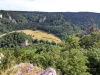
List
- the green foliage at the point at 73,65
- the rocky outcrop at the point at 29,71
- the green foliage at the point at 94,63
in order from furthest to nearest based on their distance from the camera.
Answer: the green foliage at the point at 94,63 → the green foliage at the point at 73,65 → the rocky outcrop at the point at 29,71

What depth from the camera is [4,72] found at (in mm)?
12484

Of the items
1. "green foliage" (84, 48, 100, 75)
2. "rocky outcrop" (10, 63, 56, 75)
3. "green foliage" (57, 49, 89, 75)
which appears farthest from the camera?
"green foliage" (84, 48, 100, 75)

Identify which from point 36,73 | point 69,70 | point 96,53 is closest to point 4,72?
point 36,73

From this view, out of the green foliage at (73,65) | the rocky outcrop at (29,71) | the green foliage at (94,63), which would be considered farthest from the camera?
the green foliage at (94,63)

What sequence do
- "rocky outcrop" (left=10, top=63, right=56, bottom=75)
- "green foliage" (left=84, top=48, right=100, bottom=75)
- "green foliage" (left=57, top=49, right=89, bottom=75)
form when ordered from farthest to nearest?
"green foliage" (left=84, top=48, right=100, bottom=75)
"green foliage" (left=57, top=49, right=89, bottom=75)
"rocky outcrop" (left=10, top=63, right=56, bottom=75)

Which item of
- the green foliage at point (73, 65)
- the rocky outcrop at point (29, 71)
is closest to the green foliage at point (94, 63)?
the green foliage at point (73, 65)

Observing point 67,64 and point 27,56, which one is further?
point 27,56

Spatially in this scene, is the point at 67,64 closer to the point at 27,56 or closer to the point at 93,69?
the point at 93,69

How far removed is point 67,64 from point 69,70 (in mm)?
2357

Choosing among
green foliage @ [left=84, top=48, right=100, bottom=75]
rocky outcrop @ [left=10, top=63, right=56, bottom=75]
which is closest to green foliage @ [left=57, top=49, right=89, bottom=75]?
green foliage @ [left=84, top=48, right=100, bottom=75]

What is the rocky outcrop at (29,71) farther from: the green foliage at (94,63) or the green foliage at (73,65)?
the green foliage at (94,63)

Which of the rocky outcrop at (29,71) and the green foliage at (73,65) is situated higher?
the rocky outcrop at (29,71)

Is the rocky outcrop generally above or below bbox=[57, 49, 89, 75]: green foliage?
above

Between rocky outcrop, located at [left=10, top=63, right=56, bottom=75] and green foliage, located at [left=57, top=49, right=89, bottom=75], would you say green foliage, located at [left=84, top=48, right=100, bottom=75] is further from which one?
rocky outcrop, located at [left=10, top=63, right=56, bottom=75]
